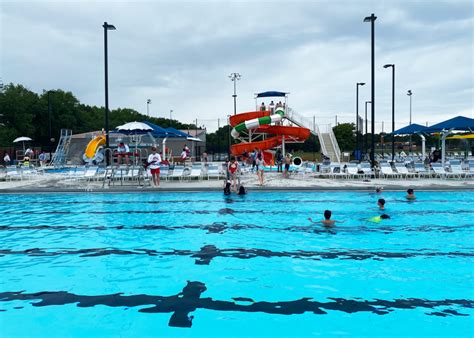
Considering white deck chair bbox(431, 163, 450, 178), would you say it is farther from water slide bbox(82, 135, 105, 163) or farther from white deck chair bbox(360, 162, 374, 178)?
water slide bbox(82, 135, 105, 163)

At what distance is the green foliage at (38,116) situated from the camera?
4503 centimetres

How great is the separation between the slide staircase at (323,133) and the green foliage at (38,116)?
87.5 feet

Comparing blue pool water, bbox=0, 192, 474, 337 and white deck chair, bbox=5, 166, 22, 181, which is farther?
white deck chair, bbox=5, 166, 22, 181

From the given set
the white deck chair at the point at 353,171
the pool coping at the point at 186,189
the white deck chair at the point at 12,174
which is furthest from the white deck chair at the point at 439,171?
the white deck chair at the point at 12,174

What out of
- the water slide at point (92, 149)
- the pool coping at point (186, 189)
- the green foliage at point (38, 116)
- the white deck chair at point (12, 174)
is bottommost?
the pool coping at point (186, 189)

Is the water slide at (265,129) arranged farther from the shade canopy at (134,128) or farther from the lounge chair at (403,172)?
the shade canopy at (134,128)

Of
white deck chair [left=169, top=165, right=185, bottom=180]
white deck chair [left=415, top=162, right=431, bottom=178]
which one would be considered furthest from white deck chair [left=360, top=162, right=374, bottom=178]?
white deck chair [left=169, top=165, right=185, bottom=180]

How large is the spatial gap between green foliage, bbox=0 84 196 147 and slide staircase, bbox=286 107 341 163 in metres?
26.7

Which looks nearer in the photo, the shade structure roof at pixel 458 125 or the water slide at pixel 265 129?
the shade structure roof at pixel 458 125

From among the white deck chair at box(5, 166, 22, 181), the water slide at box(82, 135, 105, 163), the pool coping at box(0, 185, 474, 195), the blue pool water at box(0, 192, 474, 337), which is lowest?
the blue pool water at box(0, 192, 474, 337)

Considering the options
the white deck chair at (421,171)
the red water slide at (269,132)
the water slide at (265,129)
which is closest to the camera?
the white deck chair at (421,171)

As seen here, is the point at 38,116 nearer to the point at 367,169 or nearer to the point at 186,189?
the point at 186,189

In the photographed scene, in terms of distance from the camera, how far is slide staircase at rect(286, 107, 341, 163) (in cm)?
2764

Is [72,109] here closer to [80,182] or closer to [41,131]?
[41,131]
